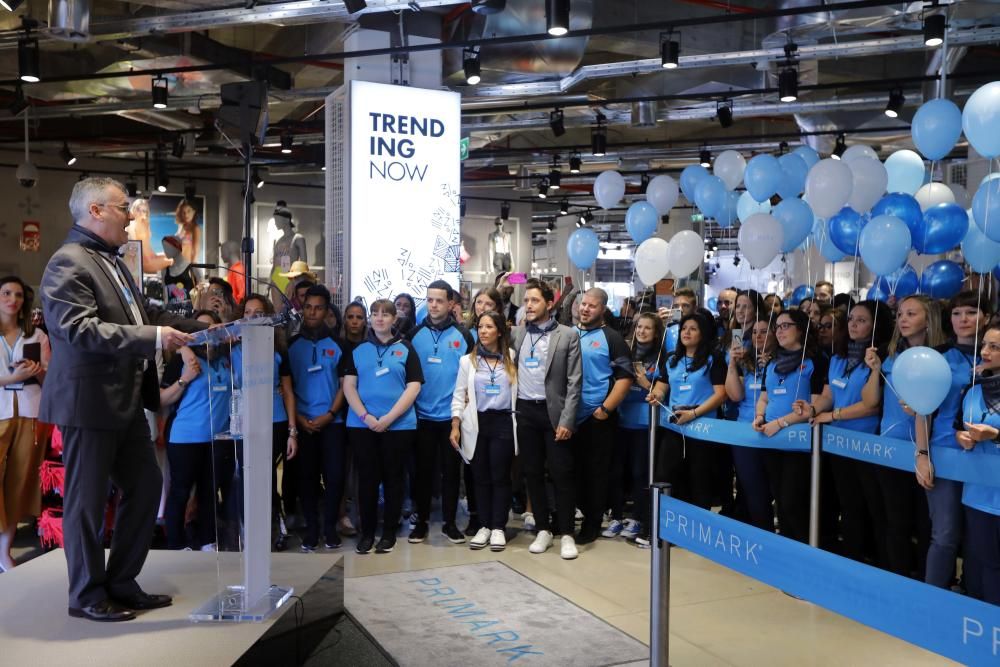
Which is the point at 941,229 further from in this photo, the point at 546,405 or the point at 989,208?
the point at 546,405

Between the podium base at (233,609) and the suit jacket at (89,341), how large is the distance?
0.69 metres

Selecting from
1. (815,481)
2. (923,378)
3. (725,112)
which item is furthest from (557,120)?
(923,378)

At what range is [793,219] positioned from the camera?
5191mm

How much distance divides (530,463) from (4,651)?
3.09 metres

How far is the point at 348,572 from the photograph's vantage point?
468 cm

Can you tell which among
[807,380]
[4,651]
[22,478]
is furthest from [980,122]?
[22,478]

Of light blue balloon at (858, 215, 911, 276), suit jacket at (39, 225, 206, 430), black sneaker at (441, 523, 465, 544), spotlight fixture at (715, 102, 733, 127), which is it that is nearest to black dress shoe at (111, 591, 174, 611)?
suit jacket at (39, 225, 206, 430)

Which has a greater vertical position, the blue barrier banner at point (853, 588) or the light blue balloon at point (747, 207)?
the light blue balloon at point (747, 207)

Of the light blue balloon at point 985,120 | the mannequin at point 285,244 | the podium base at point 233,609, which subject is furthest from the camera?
the mannequin at point 285,244

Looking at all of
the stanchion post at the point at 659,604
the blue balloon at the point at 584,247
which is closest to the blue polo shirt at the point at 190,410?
the stanchion post at the point at 659,604

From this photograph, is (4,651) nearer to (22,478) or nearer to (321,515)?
(22,478)

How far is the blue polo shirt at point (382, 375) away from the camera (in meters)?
5.05

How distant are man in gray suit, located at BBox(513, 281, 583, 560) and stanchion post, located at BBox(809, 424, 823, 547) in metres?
1.40

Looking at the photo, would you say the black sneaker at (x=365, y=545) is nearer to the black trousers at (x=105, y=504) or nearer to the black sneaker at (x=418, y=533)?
the black sneaker at (x=418, y=533)
